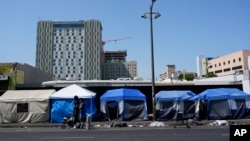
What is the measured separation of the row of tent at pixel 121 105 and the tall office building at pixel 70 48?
460 feet

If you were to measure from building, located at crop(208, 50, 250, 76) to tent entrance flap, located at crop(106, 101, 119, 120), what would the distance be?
3224 inches

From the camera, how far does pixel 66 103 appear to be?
77.7 feet

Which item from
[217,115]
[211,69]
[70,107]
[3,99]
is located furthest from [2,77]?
[211,69]

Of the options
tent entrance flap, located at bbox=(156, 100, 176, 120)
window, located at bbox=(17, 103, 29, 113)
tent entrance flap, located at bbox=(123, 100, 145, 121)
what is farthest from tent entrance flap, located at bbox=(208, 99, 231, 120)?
window, located at bbox=(17, 103, 29, 113)

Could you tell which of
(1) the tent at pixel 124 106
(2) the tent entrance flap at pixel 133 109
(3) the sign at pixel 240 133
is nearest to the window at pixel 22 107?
(1) the tent at pixel 124 106

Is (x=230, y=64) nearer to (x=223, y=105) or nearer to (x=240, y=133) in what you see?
(x=223, y=105)

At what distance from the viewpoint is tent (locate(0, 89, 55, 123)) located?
23.3 m

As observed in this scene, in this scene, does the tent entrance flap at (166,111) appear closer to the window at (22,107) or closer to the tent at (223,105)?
the tent at (223,105)

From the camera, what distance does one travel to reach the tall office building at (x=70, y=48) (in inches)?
6580

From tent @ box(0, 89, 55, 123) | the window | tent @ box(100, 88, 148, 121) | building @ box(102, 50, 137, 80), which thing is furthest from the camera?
building @ box(102, 50, 137, 80)

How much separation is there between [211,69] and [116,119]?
123m

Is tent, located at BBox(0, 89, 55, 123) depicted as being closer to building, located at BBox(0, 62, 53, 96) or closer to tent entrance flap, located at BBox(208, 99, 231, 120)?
building, located at BBox(0, 62, 53, 96)

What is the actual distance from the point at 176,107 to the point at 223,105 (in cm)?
381

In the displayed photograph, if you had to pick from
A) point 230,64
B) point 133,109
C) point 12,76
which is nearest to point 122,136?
point 133,109
